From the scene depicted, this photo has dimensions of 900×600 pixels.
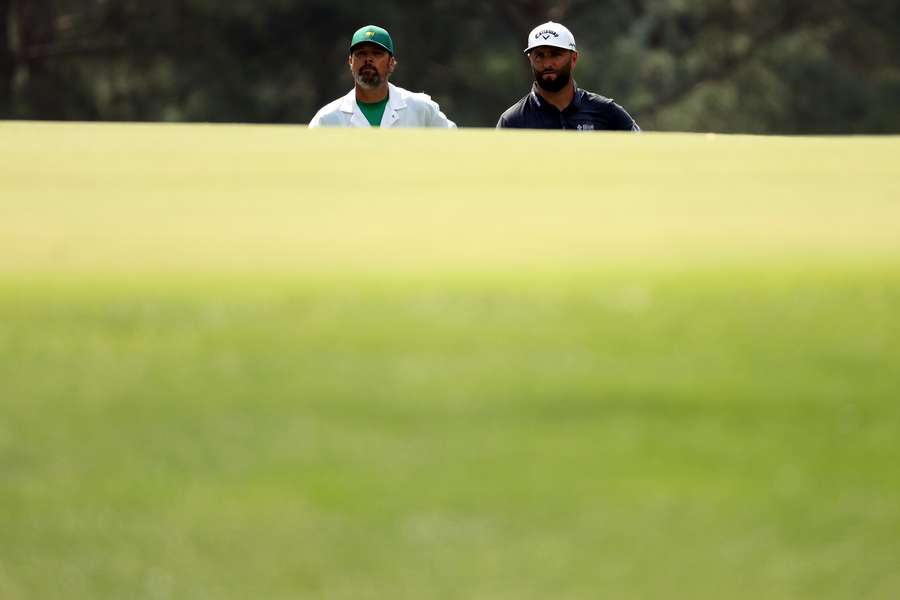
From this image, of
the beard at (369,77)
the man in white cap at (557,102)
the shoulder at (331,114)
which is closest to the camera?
the shoulder at (331,114)

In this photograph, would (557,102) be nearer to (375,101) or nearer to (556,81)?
(556,81)

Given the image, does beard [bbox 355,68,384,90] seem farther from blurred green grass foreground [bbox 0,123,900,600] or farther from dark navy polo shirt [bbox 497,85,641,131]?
blurred green grass foreground [bbox 0,123,900,600]

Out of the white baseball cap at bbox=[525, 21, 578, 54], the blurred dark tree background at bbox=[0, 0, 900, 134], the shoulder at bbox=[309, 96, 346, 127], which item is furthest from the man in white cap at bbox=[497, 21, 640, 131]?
the blurred dark tree background at bbox=[0, 0, 900, 134]

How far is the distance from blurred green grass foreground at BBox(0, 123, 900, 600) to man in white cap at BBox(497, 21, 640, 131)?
19.3 ft

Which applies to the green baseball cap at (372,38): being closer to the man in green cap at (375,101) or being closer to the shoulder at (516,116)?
the man in green cap at (375,101)

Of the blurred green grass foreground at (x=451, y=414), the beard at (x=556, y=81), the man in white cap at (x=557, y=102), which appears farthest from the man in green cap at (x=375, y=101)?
the blurred green grass foreground at (x=451, y=414)

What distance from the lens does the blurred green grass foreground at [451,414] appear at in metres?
2.03

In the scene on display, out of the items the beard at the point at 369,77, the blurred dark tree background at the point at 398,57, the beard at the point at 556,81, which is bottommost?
the beard at the point at 369,77

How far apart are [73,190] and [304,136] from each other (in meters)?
0.75

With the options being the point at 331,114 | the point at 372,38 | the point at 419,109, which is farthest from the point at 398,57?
the point at 331,114

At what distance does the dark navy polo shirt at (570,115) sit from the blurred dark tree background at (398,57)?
17.3 metres

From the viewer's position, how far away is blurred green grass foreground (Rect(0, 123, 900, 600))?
203 cm

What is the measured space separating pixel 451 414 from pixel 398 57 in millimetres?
24283

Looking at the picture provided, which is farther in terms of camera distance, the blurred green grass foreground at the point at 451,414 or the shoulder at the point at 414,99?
the shoulder at the point at 414,99
